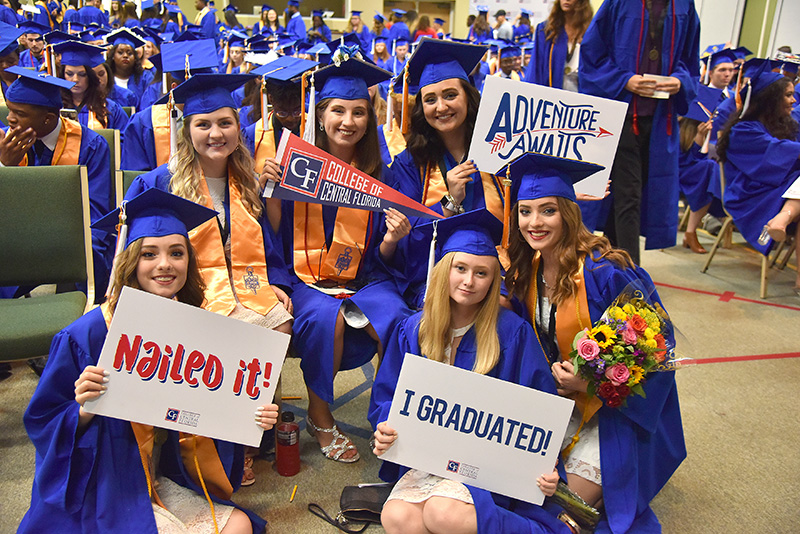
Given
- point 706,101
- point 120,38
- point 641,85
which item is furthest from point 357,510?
point 120,38

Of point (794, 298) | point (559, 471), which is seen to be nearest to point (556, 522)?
point (559, 471)

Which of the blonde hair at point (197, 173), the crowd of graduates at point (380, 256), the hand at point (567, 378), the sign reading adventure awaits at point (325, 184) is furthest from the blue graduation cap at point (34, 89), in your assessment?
the hand at point (567, 378)

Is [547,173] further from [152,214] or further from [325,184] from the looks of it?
[152,214]

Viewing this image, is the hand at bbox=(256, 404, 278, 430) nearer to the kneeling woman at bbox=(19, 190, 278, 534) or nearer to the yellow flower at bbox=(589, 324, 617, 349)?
the kneeling woman at bbox=(19, 190, 278, 534)

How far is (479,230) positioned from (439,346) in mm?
421

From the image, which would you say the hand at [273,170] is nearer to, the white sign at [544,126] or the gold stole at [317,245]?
the gold stole at [317,245]

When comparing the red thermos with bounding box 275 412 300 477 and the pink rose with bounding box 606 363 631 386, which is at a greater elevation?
the pink rose with bounding box 606 363 631 386

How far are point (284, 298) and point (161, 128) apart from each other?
1.73 m

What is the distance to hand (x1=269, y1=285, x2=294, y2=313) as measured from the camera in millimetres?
2625

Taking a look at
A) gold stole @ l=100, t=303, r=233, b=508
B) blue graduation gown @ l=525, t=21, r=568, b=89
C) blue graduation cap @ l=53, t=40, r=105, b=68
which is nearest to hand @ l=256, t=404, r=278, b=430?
gold stole @ l=100, t=303, r=233, b=508

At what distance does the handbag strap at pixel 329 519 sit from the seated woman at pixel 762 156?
12.6 feet

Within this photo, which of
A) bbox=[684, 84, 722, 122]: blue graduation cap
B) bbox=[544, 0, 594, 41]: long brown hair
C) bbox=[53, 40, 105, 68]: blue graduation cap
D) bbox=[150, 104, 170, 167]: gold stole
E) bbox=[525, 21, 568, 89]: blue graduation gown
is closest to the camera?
bbox=[150, 104, 170, 167]: gold stole

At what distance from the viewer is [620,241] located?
352 centimetres

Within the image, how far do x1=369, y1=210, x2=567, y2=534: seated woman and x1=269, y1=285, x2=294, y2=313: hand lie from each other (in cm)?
52
